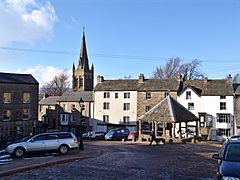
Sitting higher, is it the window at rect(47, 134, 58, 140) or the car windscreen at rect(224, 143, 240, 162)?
the car windscreen at rect(224, 143, 240, 162)

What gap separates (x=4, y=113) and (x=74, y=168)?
1592 inches

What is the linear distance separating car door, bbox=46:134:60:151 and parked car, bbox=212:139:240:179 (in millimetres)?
14256

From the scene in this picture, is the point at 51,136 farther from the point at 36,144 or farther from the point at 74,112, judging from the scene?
the point at 74,112

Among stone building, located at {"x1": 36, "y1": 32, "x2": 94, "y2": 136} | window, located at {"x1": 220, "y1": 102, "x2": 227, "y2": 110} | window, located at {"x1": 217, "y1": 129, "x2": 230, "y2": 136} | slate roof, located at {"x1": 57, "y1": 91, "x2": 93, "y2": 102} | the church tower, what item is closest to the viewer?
window, located at {"x1": 217, "y1": 129, "x2": 230, "y2": 136}

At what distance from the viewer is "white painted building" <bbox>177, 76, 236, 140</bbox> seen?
57656 mm

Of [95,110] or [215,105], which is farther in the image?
[95,110]

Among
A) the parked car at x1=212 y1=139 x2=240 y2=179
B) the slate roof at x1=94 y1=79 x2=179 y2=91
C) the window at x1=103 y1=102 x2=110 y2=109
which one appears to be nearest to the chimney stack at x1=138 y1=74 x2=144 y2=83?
the slate roof at x1=94 y1=79 x2=179 y2=91

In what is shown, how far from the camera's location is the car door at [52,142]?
23812 mm

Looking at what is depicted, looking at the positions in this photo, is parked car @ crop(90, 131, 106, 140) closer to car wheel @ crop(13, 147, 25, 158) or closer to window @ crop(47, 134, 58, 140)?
window @ crop(47, 134, 58, 140)

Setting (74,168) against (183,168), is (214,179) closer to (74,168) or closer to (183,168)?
(183,168)

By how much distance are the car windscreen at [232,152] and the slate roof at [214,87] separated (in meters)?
47.5

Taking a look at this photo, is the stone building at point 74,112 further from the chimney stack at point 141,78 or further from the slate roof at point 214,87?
the slate roof at point 214,87

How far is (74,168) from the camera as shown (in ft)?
54.1

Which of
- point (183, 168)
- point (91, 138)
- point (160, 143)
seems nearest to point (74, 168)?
point (183, 168)
